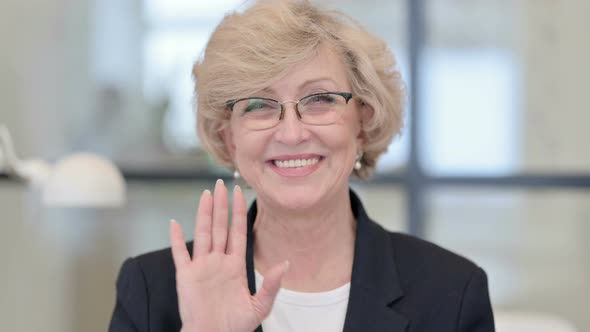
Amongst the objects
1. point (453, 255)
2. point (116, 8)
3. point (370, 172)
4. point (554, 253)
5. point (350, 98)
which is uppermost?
point (116, 8)

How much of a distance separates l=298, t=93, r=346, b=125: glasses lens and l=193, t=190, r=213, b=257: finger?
0.33 meters

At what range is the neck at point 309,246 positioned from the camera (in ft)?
6.19

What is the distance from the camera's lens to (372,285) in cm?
188

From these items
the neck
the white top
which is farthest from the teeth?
the white top

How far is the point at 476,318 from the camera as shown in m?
1.86

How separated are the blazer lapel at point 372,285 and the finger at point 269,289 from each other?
298 millimetres

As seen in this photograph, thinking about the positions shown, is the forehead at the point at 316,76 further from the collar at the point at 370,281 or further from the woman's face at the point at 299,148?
the collar at the point at 370,281

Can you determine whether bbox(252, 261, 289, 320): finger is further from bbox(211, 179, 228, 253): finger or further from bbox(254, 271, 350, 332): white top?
bbox(254, 271, 350, 332): white top

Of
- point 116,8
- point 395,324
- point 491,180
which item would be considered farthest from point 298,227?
point 116,8

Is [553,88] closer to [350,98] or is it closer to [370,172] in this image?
[370,172]

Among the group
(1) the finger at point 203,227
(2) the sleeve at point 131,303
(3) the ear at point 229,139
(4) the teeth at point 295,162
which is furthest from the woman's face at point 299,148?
(2) the sleeve at point 131,303

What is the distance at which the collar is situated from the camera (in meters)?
1.81

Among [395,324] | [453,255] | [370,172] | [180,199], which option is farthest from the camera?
[180,199]

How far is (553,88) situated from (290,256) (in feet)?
5.80
